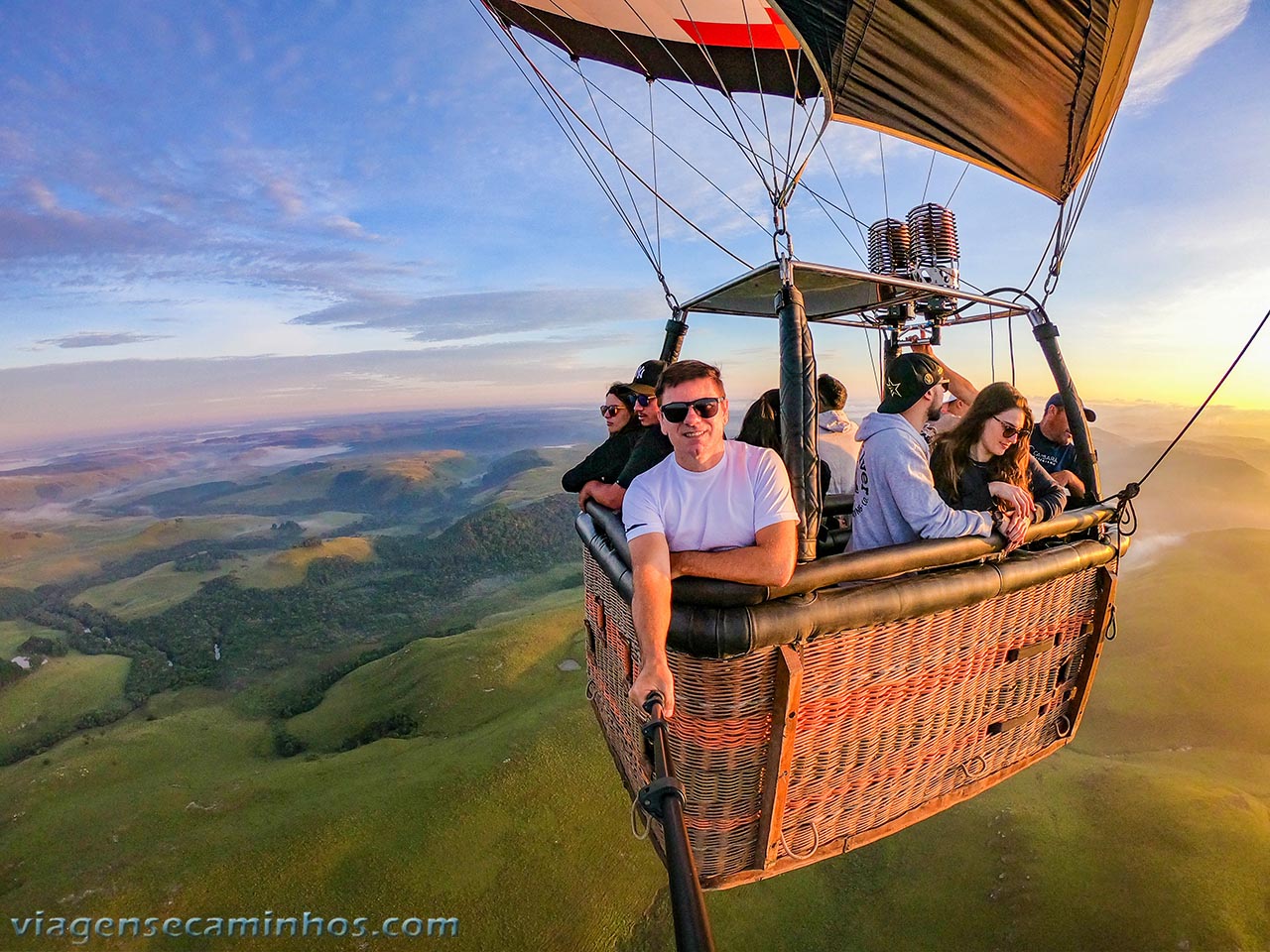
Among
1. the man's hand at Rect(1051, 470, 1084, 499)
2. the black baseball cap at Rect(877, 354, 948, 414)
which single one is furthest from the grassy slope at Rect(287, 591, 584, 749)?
the black baseball cap at Rect(877, 354, 948, 414)

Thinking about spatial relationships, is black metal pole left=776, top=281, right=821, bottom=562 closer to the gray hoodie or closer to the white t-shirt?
the white t-shirt

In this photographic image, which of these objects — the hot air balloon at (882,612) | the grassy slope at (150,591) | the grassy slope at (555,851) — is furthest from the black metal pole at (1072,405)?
the grassy slope at (150,591)

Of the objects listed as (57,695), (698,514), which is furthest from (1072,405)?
(57,695)

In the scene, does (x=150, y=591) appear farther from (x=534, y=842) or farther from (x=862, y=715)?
(x=862, y=715)

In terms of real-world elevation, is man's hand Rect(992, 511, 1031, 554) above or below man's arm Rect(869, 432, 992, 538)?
below

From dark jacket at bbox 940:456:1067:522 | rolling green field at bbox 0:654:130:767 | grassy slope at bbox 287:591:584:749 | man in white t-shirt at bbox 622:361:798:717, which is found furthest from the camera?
rolling green field at bbox 0:654:130:767

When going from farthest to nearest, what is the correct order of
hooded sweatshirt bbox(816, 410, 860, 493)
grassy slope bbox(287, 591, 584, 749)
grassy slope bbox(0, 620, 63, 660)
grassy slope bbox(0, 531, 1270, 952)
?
grassy slope bbox(0, 620, 63, 660)
grassy slope bbox(287, 591, 584, 749)
grassy slope bbox(0, 531, 1270, 952)
hooded sweatshirt bbox(816, 410, 860, 493)
